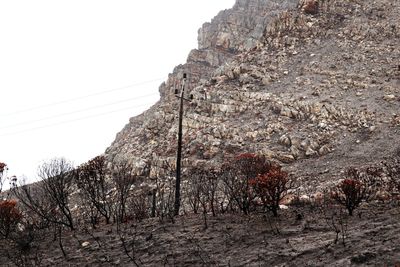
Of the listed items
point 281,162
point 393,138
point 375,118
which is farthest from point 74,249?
point 375,118

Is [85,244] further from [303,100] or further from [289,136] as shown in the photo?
[303,100]

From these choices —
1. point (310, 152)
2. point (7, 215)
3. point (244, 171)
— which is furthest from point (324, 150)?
point (7, 215)

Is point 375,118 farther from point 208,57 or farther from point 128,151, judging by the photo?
point 208,57

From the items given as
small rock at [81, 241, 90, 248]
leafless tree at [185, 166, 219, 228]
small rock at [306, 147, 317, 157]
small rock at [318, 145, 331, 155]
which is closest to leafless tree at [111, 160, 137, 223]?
small rock at [81, 241, 90, 248]

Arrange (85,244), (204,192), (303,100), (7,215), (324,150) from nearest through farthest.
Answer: (85,244)
(7,215)
(204,192)
(324,150)
(303,100)

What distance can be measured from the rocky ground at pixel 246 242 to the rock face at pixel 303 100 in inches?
471

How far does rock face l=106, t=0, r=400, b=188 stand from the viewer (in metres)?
25.8

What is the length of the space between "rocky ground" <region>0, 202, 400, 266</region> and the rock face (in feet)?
39.2

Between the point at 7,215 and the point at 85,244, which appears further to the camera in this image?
the point at 7,215

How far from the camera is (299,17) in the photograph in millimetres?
40812

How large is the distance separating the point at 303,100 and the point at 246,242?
22009 mm

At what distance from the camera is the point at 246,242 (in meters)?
10.3

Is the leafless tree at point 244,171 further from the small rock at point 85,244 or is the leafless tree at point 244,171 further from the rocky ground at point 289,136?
the small rock at point 85,244

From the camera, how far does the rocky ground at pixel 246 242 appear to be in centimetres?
855
